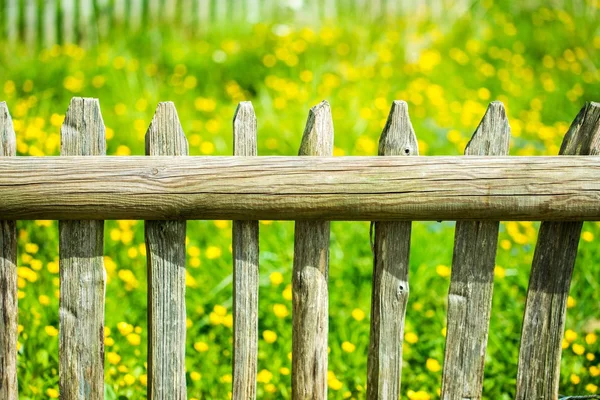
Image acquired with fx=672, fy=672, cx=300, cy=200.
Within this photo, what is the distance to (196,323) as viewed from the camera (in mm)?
2498

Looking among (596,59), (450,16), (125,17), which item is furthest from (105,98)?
(596,59)

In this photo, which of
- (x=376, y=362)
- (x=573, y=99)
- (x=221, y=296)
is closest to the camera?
(x=376, y=362)

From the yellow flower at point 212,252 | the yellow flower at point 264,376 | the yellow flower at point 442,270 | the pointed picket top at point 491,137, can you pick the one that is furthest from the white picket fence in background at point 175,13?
the pointed picket top at point 491,137

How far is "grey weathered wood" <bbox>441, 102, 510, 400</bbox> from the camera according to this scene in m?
1.67

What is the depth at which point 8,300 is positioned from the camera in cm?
173

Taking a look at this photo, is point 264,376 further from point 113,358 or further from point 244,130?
point 244,130

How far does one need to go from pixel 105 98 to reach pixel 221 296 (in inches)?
78.5

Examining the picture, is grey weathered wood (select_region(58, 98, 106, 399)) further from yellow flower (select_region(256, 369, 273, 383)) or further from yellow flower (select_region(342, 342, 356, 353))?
yellow flower (select_region(342, 342, 356, 353))

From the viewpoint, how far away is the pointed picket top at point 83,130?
64.5 inches

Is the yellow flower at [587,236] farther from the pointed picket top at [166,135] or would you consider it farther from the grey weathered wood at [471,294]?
the pointed picket top at [166,135]

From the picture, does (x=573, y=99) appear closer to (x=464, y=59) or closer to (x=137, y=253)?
(x=464, y=59)

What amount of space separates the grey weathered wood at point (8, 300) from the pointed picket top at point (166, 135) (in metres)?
0.35

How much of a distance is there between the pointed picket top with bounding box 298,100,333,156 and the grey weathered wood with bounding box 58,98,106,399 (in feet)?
1.66

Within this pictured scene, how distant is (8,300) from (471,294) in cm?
119
